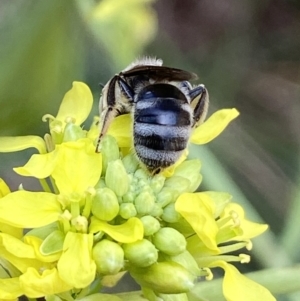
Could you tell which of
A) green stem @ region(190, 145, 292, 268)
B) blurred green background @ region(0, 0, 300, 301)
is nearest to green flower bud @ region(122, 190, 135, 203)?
blurred green background @ region(0, 0, 300, 301)

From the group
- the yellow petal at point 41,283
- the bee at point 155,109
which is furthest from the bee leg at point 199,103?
the yellow petal at point 41,283

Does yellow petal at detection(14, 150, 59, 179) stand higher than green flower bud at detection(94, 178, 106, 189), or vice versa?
yellow petal at detection(14, 150, 59, 179)

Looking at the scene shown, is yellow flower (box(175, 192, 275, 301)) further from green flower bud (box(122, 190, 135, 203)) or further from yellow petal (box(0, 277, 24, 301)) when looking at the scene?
yellow petal (box(0, 277, 24, 301))

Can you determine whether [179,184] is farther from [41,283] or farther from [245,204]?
[245,204]

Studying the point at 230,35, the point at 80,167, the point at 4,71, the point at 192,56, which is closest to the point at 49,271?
the point at 80,167

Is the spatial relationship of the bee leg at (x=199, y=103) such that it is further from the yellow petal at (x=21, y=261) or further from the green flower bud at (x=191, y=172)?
the yellow petal at (x=21, y=261)
